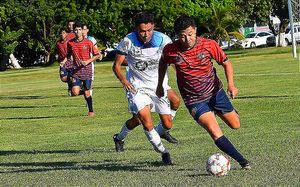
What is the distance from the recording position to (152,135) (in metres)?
10.6

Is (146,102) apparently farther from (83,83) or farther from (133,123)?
(83,83)

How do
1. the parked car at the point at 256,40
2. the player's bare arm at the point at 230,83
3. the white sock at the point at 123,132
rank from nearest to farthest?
the player's bare arm at the point at 230,83, the white sock at the point at 123,132, the parked car at the point at 256,40

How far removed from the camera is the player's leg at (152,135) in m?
10.3

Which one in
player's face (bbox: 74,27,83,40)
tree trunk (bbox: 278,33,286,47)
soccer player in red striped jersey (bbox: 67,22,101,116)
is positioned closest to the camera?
player's face (bbox: 74,27,83,40)

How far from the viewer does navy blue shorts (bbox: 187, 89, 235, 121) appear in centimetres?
934

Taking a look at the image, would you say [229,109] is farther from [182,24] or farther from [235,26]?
[235,26]

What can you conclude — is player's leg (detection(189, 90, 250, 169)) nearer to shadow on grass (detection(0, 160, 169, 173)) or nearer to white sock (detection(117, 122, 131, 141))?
shadow on grass (detection(0, 160, 169, 173))

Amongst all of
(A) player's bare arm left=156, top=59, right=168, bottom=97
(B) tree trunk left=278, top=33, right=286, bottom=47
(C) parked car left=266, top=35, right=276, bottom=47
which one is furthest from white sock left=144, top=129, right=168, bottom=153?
(C) parked car left=266, top=35, right=276, bottom=47

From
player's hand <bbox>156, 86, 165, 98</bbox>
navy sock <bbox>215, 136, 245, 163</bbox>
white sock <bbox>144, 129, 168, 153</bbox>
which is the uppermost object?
player's hand <bbox>156, 86, 165, 98</bbox>

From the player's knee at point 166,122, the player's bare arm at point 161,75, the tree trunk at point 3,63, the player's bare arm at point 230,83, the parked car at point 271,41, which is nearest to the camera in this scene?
the player's bare arm at point 230,83

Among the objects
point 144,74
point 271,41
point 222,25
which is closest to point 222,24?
point 222,25

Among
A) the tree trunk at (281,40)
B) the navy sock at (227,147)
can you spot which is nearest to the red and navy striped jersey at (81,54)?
the navy sock at (227,147)

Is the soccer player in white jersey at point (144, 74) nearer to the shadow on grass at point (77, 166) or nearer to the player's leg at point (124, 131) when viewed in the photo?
the shadow on grass at point (77, 166)

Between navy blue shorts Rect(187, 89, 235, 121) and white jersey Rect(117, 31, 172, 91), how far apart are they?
1579mm
